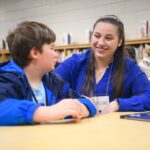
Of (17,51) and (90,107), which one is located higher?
(17,51)

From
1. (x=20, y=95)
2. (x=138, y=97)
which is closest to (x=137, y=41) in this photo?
(x=138, y=97)

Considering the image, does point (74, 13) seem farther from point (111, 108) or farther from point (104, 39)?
point (111, 108)

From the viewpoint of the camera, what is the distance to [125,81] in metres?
1.79

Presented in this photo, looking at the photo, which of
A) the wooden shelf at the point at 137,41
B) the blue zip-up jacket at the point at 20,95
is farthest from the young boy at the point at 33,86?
the wooden shelf at the point at 137,41

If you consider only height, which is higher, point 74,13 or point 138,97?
point 74,13

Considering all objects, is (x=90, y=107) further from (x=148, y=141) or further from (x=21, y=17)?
(x=21, y=17)

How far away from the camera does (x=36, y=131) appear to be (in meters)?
0.85

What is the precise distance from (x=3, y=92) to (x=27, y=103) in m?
0.11

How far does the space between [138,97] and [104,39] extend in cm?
48

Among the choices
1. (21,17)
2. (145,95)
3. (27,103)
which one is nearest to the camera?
(27,103)

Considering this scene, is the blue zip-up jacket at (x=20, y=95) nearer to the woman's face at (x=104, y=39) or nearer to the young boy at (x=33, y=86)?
the young boy at (x=33, y=86)

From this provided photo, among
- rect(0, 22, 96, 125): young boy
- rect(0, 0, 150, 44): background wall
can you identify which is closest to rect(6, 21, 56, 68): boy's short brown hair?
rect(0, 22, 96, 125): young boy

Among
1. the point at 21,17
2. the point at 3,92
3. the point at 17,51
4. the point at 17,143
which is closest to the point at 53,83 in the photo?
the point at 17,51

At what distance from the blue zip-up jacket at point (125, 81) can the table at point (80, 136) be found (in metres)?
0.47
